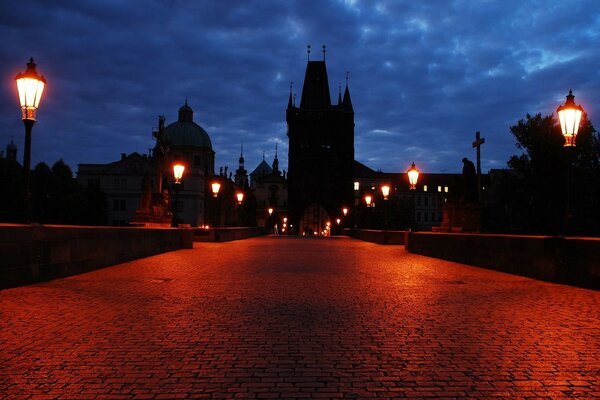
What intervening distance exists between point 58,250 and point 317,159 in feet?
300

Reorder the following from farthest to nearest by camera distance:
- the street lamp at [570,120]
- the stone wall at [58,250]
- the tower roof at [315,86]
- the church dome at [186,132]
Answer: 1. the church dome at [186,132]
2. the tower roof at [315,86]
3. the street lamp at [570,120]
4. the stone wall at [58,250]

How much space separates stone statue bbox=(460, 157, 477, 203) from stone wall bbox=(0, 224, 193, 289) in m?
12.7

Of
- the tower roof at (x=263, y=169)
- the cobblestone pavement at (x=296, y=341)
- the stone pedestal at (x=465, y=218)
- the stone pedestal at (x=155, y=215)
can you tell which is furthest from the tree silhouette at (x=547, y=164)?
the tower roof at (x=263, y=169)

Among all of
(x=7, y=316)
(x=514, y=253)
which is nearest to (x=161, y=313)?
(x=7, y=316)

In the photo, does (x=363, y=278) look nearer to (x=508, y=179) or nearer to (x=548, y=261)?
(x=548, y=261)

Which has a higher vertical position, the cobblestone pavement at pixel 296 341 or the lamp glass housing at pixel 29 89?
the lamp glass housing at pixel 29 89

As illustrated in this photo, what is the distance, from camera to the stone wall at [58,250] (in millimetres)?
9961

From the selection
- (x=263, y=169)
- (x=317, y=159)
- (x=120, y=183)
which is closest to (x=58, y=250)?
(x=317, y=159)

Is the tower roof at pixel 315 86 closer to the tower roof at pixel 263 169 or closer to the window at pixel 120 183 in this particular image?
the window at pixel 120 183

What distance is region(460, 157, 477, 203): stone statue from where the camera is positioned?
2303cm

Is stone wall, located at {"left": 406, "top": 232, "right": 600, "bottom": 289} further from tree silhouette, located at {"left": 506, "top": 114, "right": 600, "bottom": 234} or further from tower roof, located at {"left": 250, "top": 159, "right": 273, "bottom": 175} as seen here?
tower roof, located at {"left": 250, "top": 159, "right": 273, "bottom": 175}

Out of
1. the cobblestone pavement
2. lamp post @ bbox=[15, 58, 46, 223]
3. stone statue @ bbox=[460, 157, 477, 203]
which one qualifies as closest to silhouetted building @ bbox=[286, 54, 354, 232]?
stone statue @ bbox=[460, 157, 477, 203]

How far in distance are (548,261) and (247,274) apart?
655 cm

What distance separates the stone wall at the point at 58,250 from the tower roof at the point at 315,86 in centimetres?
8803
